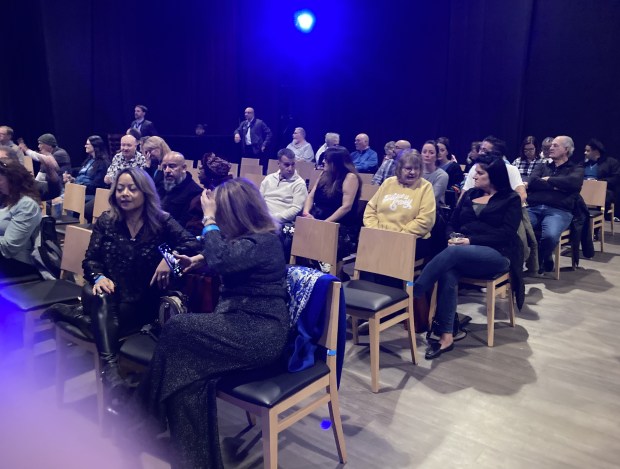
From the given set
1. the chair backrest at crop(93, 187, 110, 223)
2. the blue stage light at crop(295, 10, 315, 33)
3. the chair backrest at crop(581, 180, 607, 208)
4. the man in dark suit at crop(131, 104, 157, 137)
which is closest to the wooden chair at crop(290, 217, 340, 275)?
the chair backrest at crop(93, 187, 110, 223)

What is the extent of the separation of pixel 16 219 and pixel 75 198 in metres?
1.44

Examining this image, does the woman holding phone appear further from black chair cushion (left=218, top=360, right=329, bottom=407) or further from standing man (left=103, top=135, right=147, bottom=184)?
standing man (left=103, top=135, right=147, bottom=184)

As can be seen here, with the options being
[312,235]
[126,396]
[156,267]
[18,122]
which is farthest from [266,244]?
[18,122]

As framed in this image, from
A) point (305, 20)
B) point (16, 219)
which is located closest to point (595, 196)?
point (16, 219)

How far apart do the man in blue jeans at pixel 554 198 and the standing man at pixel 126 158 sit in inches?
144

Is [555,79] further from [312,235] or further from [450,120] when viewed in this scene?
[312,235]

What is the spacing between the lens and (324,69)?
9.73 meters

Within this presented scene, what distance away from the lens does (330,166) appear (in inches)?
172

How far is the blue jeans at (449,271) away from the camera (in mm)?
3273

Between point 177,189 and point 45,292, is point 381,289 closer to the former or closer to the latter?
point 177,189

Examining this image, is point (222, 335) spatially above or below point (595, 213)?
below

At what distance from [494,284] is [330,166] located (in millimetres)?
1660

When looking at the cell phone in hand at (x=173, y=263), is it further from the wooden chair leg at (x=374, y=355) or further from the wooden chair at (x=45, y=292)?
the wooden chair leg at (x=374, y=355)

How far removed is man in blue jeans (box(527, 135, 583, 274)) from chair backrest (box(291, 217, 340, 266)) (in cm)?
237
